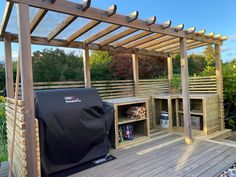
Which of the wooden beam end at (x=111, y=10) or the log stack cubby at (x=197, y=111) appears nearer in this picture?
the wooden beam end at (x=111, y=10)

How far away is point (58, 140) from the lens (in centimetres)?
283

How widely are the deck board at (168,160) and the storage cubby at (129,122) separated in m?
0.21

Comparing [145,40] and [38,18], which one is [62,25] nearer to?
[38,18]

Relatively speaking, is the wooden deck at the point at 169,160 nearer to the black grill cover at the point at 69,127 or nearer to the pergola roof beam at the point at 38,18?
the black grill cover at the point at 69,127

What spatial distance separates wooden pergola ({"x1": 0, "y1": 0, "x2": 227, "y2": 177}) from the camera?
2.22 meters

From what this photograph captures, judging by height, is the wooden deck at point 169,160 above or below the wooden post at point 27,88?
below

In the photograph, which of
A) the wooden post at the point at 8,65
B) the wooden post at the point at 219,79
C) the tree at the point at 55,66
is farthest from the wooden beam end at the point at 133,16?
the tree at the point at 55,66

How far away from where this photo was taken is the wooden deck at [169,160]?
2.76 m

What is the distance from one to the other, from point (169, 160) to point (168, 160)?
2 cm

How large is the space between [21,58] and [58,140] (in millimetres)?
1263

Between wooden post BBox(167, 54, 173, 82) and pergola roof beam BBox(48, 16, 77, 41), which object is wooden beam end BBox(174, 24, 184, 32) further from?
wooden post BBox(167, 54, 173, 82)

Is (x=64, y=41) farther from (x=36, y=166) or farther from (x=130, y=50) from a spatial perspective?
(x=36, y=166)

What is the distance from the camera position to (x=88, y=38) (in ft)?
13.6

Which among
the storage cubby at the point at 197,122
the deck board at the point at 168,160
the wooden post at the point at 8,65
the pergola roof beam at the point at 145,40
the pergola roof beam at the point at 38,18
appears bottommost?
the deck board at the point at 168,160
